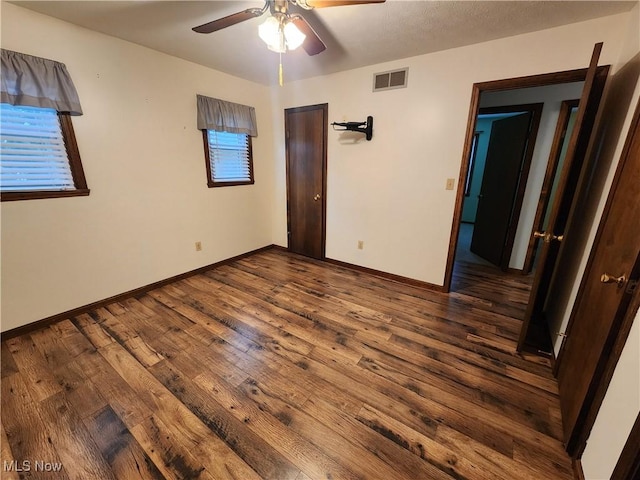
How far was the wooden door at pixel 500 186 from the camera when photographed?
3.23 meters

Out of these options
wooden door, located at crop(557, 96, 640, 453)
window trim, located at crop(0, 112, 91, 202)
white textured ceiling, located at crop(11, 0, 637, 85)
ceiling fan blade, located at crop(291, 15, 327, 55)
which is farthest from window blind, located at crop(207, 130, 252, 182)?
wooden door, located at crop(557, 96, 640, 453)

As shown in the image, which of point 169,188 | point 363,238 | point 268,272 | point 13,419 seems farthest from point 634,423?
point 169,188

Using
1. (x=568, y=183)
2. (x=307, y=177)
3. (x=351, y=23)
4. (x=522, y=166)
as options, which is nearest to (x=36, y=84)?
(x=351, y=23)

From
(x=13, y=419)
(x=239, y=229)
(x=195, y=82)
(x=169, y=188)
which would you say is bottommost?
(x=13, y=419)

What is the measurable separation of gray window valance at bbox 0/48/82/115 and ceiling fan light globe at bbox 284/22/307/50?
1805mm

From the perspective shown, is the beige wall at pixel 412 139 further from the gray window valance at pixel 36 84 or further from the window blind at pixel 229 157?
the gray window valance at pixel 36 84

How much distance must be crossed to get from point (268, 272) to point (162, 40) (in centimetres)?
255

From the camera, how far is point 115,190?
2.42 m

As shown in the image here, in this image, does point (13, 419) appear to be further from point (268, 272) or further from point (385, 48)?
point (385, 48)

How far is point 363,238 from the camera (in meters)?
3.31

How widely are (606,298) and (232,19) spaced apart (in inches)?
97.5

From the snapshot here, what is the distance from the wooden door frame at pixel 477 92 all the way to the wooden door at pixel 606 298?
3.47ft

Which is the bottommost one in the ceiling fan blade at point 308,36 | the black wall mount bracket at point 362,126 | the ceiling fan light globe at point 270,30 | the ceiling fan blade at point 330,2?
the black wall mount bracket at point 362,126

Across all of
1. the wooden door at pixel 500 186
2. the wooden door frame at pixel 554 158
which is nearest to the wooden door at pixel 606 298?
the wooden door frame at pixel 554 158
